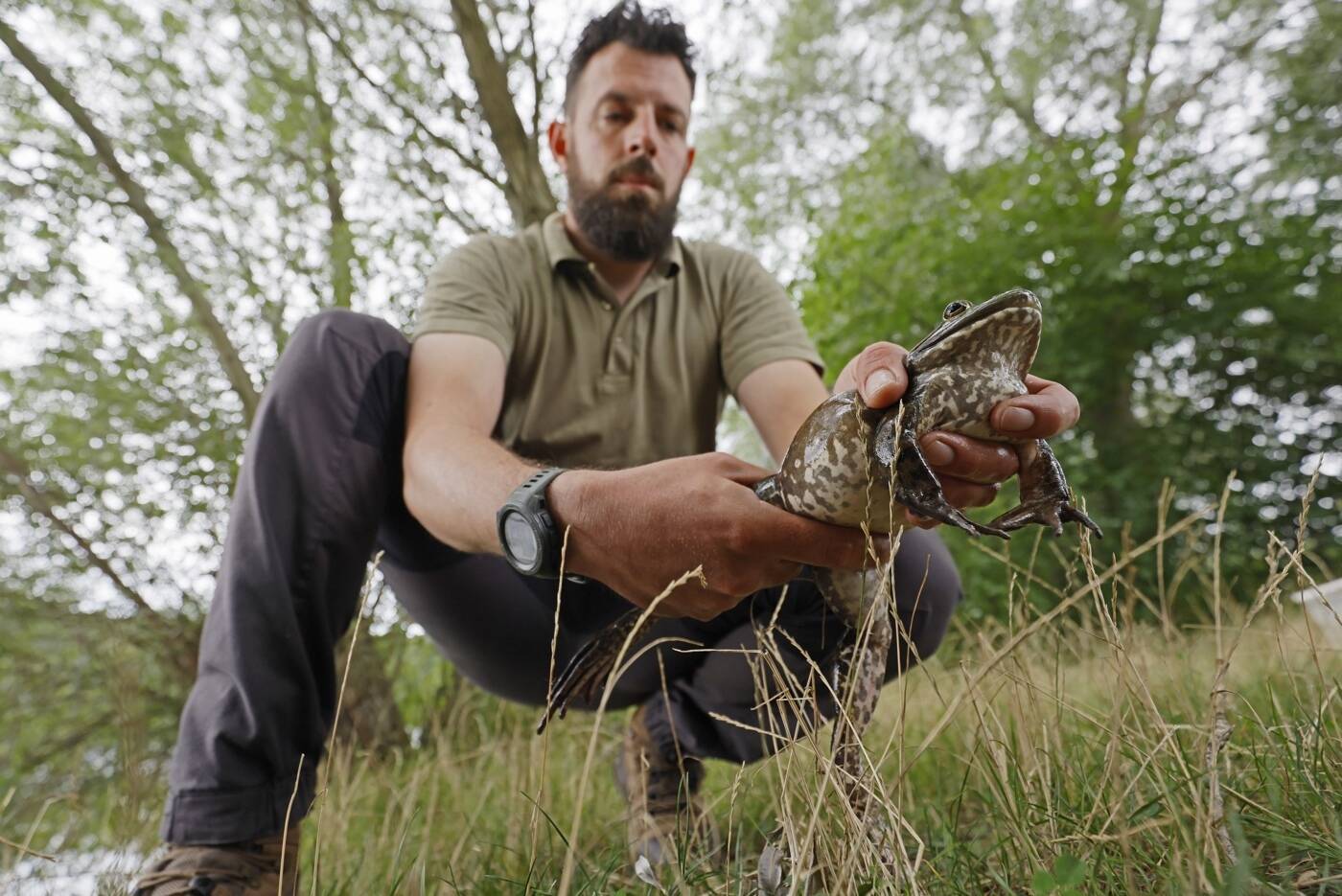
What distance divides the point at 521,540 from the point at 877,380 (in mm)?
787

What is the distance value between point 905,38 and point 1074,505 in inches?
429

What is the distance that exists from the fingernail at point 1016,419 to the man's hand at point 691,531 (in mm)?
331

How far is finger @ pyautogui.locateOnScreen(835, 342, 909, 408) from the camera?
1349 mm

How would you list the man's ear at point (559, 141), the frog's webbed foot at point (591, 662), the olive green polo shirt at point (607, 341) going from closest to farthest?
the frog's webbed foot at point (591, 662) → the olive green polo shirt at point (607, 341) → the man's ear at point (559, 141)

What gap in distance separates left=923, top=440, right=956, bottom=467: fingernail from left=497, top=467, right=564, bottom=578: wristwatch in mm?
732

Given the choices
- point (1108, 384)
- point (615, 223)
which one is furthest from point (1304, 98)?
point (615, 223)

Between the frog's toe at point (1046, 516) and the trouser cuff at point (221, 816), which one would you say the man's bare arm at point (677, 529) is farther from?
the trouser cuff at point (221, 816)

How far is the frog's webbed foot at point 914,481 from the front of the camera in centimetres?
128

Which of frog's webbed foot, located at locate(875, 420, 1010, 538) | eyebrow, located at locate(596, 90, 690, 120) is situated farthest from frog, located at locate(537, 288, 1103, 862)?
eyebrow, located at locate(596, 90, 690, 120)

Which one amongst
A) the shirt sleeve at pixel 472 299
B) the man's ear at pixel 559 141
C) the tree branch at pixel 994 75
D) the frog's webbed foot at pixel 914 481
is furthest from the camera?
the tree branch at pixel 994 75

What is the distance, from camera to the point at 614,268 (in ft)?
10.2

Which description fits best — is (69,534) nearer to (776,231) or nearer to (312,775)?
(312,775)

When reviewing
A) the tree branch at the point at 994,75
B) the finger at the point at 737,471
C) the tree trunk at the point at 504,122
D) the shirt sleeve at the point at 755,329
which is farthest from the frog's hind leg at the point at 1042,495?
the tree branch at the point at 994,75

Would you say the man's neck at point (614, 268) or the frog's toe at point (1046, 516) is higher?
the man's neck at point (614, 268)
